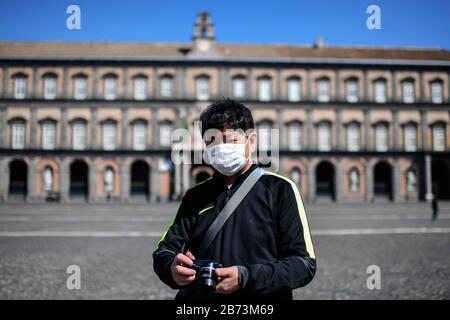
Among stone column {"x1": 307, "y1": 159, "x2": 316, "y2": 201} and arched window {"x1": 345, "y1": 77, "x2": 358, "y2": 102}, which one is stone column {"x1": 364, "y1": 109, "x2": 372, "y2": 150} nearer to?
arched window {"x1": 345, "y1": 77, "x2": 358, "y2": 102}

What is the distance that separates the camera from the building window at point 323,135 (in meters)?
32.0

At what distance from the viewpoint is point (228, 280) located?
159 centimetres

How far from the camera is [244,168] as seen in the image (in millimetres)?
1881

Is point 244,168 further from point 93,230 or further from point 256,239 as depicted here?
point 93,230

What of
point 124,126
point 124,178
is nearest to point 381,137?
point 124,126

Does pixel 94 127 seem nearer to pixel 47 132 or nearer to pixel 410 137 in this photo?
pixel 47 132

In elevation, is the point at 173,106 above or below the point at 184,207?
above

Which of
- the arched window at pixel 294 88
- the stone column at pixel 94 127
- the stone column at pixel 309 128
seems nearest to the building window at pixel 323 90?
the stone column at pixel 309 128

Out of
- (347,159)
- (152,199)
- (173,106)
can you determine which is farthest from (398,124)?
(152,199)

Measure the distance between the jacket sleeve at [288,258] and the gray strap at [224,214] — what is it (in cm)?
15

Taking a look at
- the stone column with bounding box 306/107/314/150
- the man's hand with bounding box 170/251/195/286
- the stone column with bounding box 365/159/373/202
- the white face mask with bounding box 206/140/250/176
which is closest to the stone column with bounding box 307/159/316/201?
the stone column with bounding box 306/107/314/150

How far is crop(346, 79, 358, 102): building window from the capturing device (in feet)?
102

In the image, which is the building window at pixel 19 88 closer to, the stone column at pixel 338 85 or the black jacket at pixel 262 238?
the black jacket at pixel 262 238
